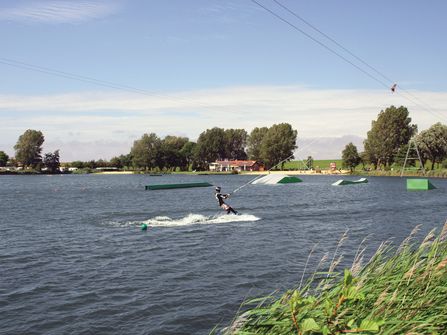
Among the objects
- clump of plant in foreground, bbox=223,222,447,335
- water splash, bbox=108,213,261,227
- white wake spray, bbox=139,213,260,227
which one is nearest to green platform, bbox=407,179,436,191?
water splash, bbox=108,213,261,227

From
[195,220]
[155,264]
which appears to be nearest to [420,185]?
[195,220]

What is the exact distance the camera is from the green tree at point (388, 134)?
188375mm

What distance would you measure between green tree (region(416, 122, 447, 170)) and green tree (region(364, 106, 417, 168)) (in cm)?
2294

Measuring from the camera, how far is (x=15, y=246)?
32688 mm

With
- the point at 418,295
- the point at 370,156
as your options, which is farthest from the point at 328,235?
the point at 370,156

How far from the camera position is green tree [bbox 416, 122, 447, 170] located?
524ft

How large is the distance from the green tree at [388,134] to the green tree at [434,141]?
22.9m

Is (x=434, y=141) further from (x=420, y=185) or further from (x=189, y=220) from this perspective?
(x=189, y=220)

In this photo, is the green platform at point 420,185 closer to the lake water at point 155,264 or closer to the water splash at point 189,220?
the lake water at point 155,264

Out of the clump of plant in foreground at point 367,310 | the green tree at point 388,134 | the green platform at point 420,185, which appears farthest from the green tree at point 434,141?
the clump of plant in foreground at point 367,310

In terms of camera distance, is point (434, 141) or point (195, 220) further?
point (434, 141)

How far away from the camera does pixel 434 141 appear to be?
159m

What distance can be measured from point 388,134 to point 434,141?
100ft

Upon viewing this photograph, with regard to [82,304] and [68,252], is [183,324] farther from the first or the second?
[68,252]
